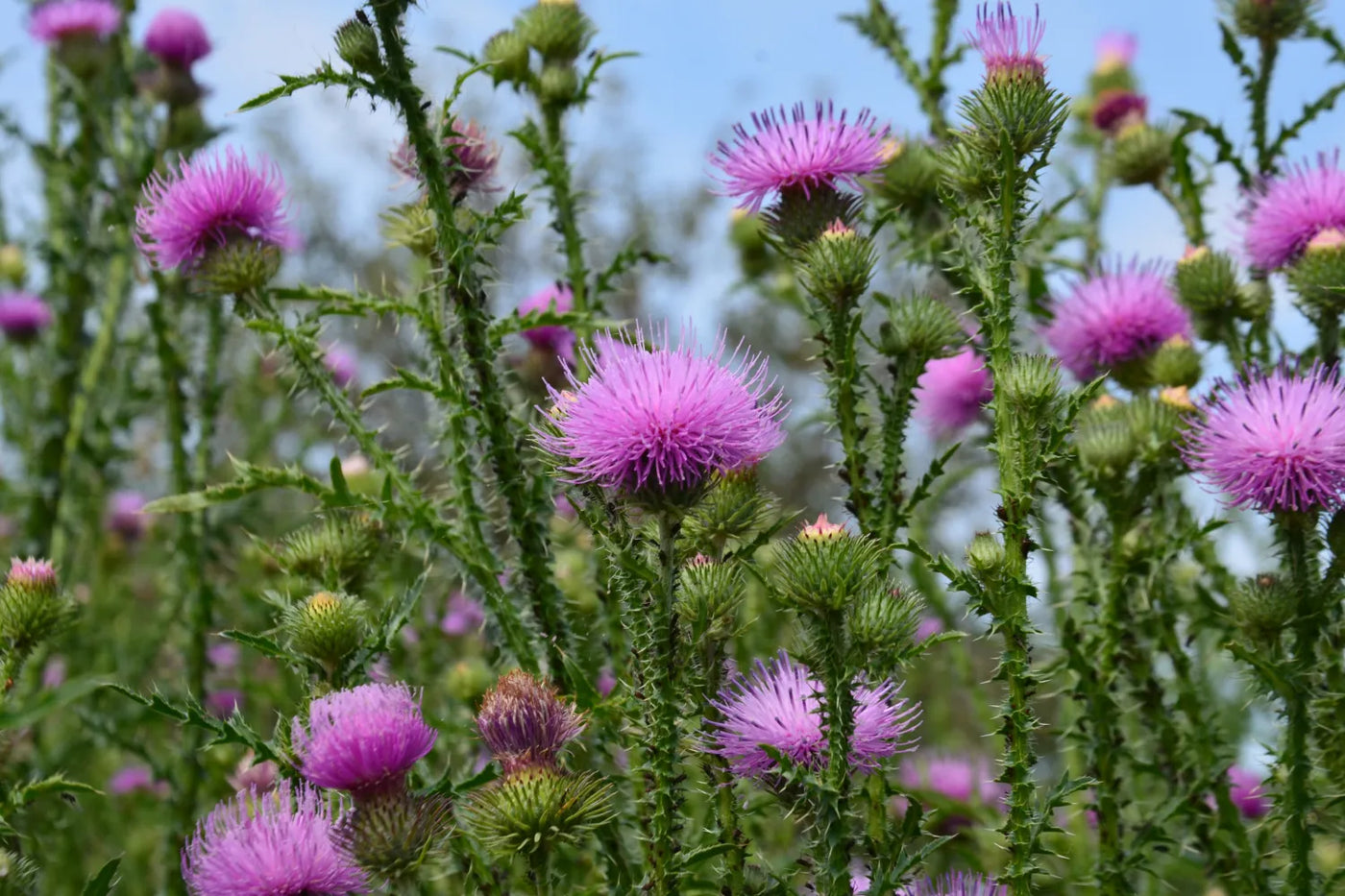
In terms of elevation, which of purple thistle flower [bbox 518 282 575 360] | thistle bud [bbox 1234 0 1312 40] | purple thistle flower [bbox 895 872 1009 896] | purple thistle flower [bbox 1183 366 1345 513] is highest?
thistle bud [bbox 1234 0 1312 40]

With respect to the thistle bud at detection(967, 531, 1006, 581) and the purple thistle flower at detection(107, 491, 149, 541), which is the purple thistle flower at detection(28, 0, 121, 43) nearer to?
the purple thistle flower at detection(107, 491, 149, 541)

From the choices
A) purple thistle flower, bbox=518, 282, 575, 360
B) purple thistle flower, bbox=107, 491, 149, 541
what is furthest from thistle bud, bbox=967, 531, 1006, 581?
purple thistle flower, bbox=107, 491, 149, 541

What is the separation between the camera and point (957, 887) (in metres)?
2.22

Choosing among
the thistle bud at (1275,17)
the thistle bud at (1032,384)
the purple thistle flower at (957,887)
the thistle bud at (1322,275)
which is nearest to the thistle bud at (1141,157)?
the thistle bud at (1275,17)

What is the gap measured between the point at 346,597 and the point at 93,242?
13.0 ft

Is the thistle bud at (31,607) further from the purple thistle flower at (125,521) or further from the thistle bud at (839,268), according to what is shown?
the purple thistle flower at (125,521)

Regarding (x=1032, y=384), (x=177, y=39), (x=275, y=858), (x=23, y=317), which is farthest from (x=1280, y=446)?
(x=23, y=317)

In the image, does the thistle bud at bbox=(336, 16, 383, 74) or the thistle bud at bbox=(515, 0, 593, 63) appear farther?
the thistle bud at bbox=(515, 0, 593, 63)

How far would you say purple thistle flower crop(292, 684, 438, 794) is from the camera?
217cm

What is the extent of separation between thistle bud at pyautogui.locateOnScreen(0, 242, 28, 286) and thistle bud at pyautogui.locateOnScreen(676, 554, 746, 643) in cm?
671

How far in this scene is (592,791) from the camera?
88.0 inches

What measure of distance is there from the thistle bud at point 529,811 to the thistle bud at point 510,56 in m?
2.37

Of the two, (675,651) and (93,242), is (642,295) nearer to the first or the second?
(93,242)

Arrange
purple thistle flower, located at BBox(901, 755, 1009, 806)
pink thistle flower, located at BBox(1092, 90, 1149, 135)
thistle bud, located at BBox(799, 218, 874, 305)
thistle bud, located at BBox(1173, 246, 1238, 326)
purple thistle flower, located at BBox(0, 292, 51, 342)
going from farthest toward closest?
purple thistle flower, located at BBox(0, 292, 51, 342), pink thistle flower, located at BBox(1092, 90, 1149, 135), purple thistle flower, located at BBox(901, 755, 1009, 806), thistle bud, located at BBox(1173, 246, 1238, 326), thistle bud, located at BBox(799, 218, 874, 305)
